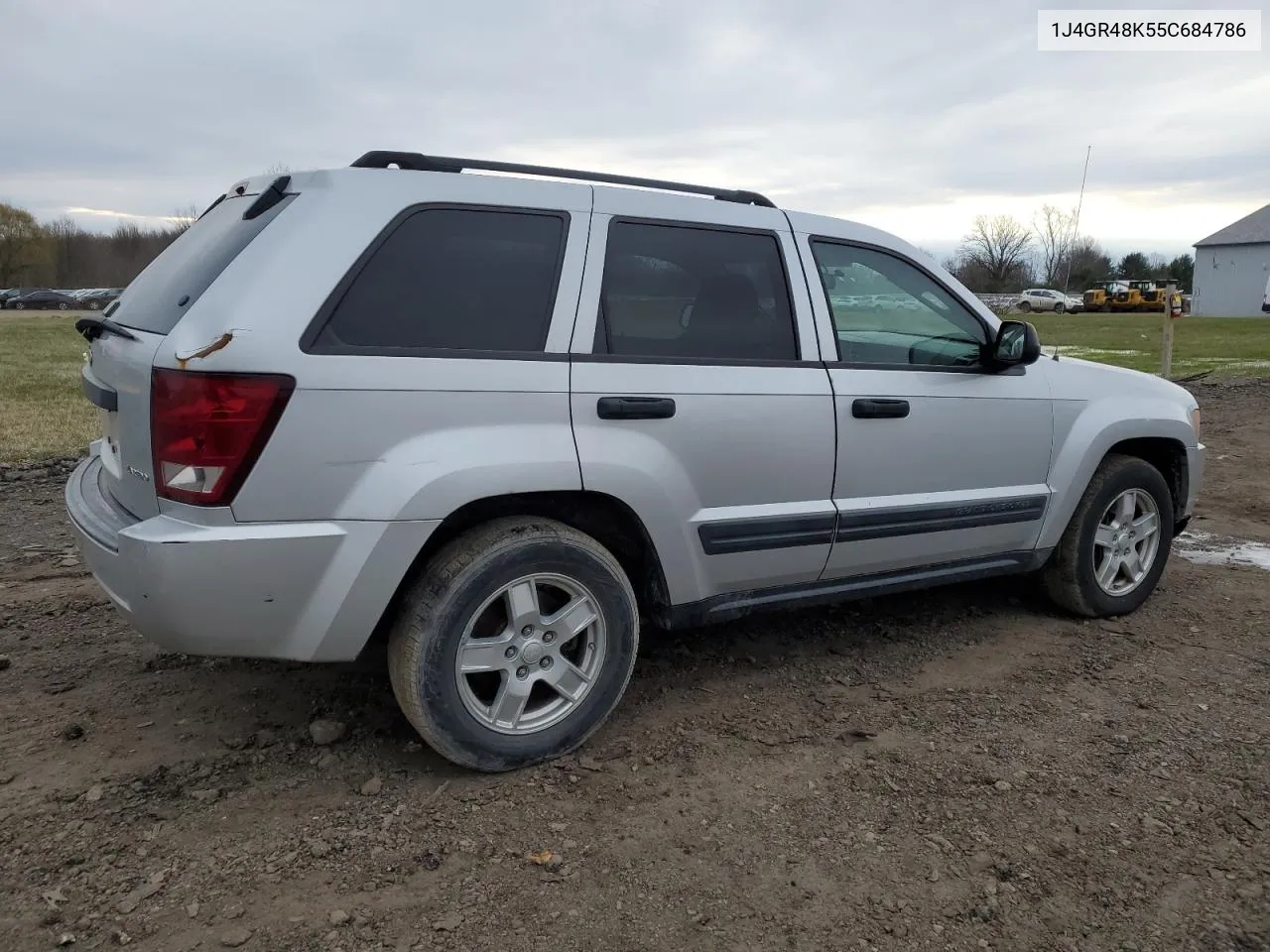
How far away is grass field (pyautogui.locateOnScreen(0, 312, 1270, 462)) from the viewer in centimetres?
858

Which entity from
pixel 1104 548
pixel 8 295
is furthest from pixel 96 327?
pixel 8 295

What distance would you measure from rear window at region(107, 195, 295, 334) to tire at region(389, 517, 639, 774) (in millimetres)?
1073

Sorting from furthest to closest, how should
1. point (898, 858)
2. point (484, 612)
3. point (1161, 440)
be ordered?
point (1161, 440)
point (484, 612)
point (898, 858)

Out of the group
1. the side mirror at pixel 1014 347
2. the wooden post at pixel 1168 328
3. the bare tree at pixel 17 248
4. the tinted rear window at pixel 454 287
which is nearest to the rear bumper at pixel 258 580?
the tinted rear window at pixel 454 287

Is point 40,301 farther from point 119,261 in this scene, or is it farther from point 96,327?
point 96,327

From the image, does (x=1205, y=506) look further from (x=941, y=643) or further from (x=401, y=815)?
(x=401, y=815)

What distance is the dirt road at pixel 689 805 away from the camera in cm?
244

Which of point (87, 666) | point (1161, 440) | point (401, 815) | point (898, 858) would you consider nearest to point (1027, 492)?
point (1161, 440)

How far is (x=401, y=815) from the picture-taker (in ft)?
9.45

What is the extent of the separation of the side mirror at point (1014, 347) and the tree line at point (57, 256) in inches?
3089

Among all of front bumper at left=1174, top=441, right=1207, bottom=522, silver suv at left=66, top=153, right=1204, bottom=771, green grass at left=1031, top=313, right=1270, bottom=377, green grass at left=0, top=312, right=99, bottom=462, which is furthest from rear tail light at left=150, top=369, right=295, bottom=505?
green grass at left=1031, top=313, right=1270, bottom=377

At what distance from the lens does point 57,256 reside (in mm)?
77625

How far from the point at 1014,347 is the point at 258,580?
3.04 meters

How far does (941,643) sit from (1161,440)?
158cm
